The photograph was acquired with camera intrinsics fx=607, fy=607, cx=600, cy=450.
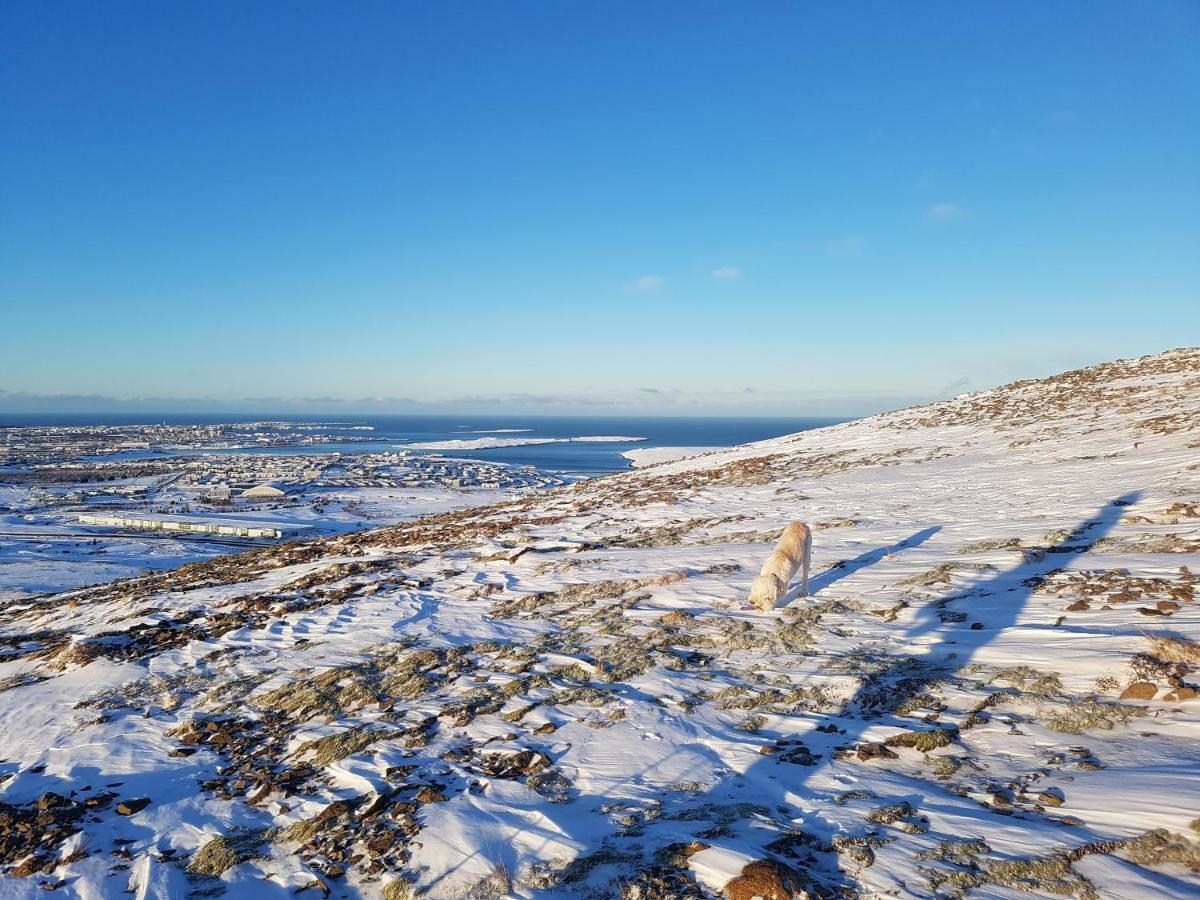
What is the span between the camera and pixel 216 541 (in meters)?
35.3

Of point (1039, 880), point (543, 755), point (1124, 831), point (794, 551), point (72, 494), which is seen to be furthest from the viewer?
point (72, 494)

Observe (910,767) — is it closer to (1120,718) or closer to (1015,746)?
(1015,746)

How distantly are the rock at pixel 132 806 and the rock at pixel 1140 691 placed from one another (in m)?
7.51

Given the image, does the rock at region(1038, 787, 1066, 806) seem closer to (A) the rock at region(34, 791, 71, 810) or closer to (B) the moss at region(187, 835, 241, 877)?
(B) the moss at region(187, 835, 241, 877)

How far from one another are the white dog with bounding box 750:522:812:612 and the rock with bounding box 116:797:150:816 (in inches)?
245

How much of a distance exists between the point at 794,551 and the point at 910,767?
364cm

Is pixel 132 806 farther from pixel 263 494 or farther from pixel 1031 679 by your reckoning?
pixel 263 494

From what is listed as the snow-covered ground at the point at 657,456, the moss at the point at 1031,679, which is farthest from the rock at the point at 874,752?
the snow-covered ground at the point at 657,456

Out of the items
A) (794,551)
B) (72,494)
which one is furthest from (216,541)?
(794,551)

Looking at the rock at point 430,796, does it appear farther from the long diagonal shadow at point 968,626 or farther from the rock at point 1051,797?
the rock at point 1051,797

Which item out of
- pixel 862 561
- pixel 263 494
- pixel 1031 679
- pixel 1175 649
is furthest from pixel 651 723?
pixel 263 494

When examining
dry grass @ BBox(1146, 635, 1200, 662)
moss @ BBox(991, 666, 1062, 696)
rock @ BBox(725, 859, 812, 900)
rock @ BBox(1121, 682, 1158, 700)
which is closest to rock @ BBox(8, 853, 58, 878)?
rock @ BBox(725, 859, 812, 900)

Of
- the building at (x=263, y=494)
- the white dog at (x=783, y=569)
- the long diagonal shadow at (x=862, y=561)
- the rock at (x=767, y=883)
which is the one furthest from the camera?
the building at (x=263, y=494)

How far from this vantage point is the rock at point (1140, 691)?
4.57m
